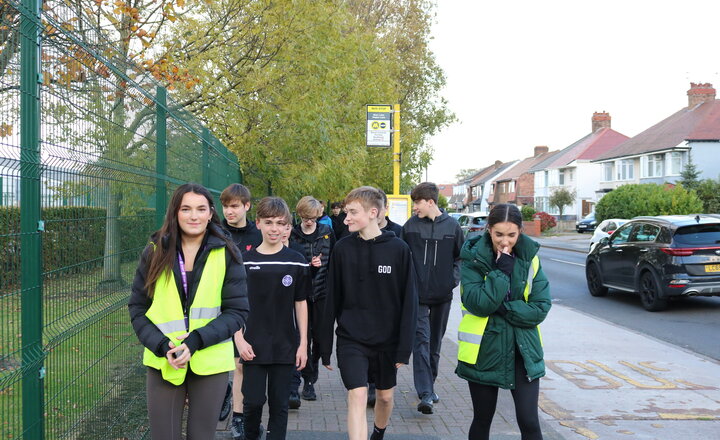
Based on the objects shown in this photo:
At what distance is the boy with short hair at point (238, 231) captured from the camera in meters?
5.24

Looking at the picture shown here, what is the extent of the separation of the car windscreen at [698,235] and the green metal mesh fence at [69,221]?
10297 mm

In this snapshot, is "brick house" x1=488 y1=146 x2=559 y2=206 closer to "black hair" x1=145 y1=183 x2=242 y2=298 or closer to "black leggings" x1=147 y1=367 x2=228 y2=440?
"black hair" x1=145 y1=183 x2=242 y2=298

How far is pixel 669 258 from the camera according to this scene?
41.0 feet

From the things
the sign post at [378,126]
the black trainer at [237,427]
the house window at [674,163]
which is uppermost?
the house window at [674,163]

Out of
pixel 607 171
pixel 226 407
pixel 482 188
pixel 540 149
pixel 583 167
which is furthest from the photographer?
pixel 482 188

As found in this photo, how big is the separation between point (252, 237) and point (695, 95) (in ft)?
190

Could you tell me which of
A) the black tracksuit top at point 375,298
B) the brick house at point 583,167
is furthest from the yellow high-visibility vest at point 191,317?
the brick house at point 583,167

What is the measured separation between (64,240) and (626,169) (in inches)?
2486

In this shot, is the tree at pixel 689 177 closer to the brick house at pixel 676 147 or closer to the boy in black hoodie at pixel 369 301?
the brick house at pixel 676 147

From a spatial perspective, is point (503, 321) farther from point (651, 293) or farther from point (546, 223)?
point (546, 223)

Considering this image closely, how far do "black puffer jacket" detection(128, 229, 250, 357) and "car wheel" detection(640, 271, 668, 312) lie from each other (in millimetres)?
10998

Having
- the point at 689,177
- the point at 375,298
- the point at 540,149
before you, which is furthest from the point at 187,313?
the point at 540,149

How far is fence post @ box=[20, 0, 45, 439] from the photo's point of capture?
275 centimetres

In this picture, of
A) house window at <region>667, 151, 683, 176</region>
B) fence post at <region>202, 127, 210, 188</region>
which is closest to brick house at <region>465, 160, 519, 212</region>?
house window at <region>667, 151, 683, 176</region>
